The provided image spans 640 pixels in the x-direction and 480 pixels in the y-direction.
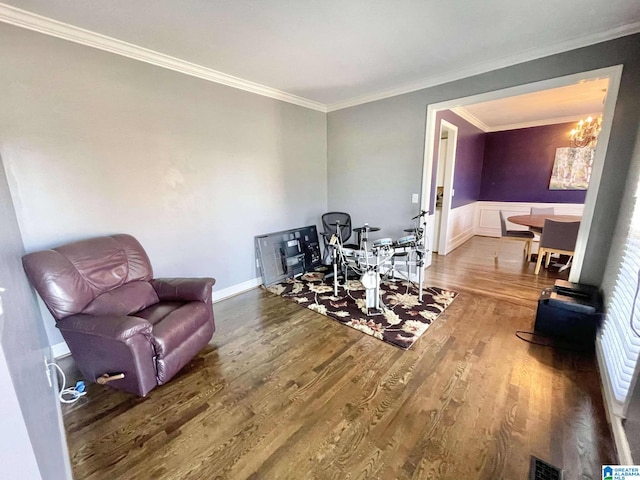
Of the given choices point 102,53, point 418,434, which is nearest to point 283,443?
point 418,434

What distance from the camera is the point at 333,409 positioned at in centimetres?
174

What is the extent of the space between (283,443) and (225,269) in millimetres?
2278

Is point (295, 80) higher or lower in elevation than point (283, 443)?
higher

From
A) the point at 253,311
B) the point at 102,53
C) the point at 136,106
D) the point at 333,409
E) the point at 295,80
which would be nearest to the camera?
the point at 333,409

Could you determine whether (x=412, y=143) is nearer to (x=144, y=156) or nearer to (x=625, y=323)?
(x=625, y=323)

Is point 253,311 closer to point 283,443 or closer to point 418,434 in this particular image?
point 283,443

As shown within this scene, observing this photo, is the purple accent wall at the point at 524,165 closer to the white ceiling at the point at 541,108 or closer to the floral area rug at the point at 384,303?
the white ceiling at the point at 541,108

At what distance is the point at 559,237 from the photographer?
379 centimetres

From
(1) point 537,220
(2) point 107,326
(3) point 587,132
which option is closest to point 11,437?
(2) point 107,326

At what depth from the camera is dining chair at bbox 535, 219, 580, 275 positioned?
144 inches

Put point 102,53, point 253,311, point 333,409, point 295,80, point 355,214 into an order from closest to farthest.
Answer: point 333,409 → point 102,53 → point 253,311 → point 295,80 → point 355,214

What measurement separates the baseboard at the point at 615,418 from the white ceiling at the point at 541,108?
11.0ft

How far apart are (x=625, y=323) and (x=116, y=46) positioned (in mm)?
4276

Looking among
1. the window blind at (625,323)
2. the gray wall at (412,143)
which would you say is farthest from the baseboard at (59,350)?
the window blind at (625,323)
